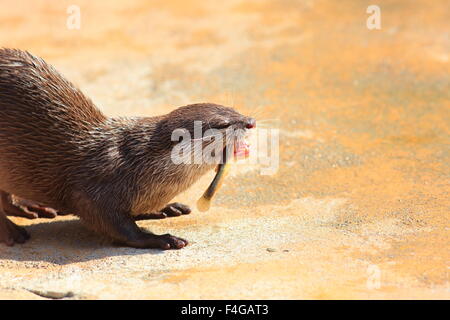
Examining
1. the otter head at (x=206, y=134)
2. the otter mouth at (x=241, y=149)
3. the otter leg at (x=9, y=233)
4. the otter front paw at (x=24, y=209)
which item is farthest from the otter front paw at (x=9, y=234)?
the otter mouth at (x=241, y=149)

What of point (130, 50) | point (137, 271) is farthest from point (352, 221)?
point (130, 50)

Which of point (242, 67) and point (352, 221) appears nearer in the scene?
point (352, 221)

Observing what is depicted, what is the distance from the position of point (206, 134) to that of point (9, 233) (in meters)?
1.25

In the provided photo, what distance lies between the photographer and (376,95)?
20.7 feet

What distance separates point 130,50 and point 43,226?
3.01 m

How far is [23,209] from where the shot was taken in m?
4.95

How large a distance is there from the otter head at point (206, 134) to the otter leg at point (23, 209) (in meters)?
1.13

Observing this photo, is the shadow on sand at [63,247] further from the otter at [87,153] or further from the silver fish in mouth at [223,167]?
the silver fish in mouth at [223,167]

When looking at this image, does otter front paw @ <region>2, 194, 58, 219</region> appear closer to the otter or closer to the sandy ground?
the sandy ground

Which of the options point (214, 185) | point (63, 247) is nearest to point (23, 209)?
point (63, 247)

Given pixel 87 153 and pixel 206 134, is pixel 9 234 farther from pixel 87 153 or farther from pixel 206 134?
pixel 206 134

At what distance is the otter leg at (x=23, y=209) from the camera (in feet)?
16.1

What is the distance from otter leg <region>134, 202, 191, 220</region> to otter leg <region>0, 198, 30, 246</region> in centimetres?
71
